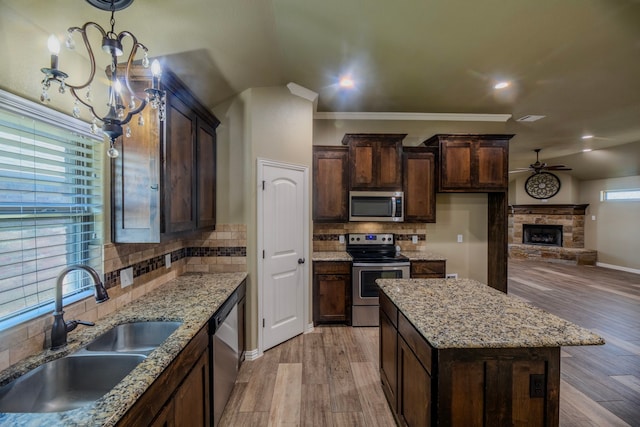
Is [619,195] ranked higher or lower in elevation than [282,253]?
higher

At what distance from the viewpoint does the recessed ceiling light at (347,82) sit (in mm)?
2984

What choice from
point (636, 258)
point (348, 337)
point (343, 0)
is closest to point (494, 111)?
point (343, 0)

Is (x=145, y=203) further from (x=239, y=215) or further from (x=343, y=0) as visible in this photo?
(x=343, y=0)

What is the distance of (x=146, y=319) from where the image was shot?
1680 millimetres

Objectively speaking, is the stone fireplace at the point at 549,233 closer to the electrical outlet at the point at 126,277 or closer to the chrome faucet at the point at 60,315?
the electrical outlet at the point at 126,277

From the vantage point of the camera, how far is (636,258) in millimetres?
6848

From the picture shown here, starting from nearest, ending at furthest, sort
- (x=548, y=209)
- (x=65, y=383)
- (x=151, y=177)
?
(x=65, y=383)
(x=151, y=177)
(x=548, y=209)

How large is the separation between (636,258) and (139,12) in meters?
10.6

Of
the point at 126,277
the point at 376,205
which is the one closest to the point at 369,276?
the point at 376,205

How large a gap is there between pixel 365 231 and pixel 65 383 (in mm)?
3483

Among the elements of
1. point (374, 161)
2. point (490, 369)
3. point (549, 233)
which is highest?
point (374, 161)

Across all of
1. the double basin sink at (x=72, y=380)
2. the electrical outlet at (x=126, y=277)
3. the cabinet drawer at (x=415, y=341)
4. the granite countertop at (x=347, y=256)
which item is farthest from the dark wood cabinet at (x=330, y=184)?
the double basin sink at (x=72, y=380)

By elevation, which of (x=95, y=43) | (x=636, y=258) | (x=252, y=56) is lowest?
(x=636, y=258)

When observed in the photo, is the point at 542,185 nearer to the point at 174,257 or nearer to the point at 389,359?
the point at 389,359
